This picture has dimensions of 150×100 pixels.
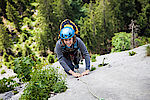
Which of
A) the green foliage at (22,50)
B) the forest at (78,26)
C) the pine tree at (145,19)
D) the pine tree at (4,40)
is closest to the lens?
the forest at (78,26)

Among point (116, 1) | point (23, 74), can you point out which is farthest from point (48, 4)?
point (23, 74)

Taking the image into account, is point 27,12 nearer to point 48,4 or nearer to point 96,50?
point 48,4

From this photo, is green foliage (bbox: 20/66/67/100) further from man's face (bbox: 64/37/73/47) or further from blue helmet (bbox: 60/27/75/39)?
blue helmet (bbox: 60/27/75/39)

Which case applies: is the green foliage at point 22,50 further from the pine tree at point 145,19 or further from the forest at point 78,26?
the pine tree at point 145,19

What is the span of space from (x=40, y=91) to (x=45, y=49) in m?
25.2

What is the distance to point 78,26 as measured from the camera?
2827 cm

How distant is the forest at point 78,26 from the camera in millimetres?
26031

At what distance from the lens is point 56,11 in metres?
26.9

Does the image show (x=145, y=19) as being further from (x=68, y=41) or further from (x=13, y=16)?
(x=13, y=16)

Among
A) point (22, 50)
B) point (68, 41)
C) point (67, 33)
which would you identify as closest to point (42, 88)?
point (68, 41)

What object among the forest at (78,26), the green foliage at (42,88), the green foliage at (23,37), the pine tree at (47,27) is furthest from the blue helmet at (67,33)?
the green foliage at (23,37)

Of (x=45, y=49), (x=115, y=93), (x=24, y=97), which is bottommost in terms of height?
(x=24, y=97)

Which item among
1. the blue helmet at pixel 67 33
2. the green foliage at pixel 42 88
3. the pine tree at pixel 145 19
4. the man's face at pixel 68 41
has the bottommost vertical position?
the green foliage at pixel 42 88

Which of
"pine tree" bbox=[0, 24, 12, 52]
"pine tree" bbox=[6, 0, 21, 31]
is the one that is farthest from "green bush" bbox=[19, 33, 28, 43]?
"pine tree" bbox=[6, 0, 21, 31]
